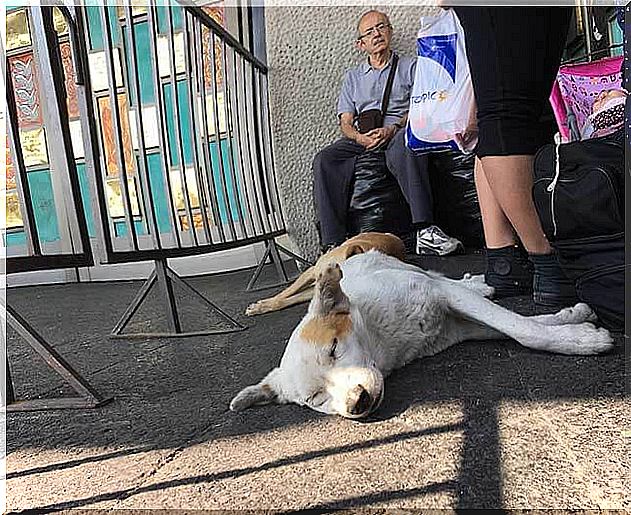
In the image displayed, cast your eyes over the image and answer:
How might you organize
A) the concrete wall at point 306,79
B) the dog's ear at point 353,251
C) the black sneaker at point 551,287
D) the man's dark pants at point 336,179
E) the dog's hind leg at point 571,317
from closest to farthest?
the dog's hind leg at point 571,317 → the black sneaker at point 551,287 → the dog's ear at point 353,251 → the man's dark pants at point 336,179 → the concrete wall at point 306,79

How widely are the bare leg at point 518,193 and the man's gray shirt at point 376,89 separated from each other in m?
2.62

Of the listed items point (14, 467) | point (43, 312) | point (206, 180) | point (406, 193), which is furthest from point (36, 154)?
point (14, 467)

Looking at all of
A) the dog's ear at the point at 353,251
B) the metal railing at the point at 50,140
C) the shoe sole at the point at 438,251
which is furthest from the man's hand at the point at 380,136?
the metal railing at the point at 50,140

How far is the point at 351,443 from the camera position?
1370mm

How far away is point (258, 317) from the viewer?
9.74 ft

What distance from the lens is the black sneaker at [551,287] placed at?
2102 mm

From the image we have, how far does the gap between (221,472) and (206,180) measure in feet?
7.06

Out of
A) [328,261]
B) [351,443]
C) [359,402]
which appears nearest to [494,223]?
[328,261]

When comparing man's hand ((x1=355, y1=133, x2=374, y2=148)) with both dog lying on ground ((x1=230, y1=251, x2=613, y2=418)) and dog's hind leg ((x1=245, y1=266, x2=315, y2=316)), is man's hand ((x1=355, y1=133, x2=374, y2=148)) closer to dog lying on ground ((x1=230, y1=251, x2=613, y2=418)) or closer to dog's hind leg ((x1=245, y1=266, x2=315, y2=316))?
dog's hind leg ((x1=245, y1=266, x2=315, y2=316))

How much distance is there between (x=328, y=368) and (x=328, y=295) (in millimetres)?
247

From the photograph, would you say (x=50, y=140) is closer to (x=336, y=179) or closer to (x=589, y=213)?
(x=589, y=213)

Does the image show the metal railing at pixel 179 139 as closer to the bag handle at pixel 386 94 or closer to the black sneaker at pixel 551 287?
the bag handle at pixel 386 94

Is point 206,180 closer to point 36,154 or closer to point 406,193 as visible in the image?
point 406,193

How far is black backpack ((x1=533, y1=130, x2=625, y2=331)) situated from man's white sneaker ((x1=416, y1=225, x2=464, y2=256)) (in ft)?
6.92
